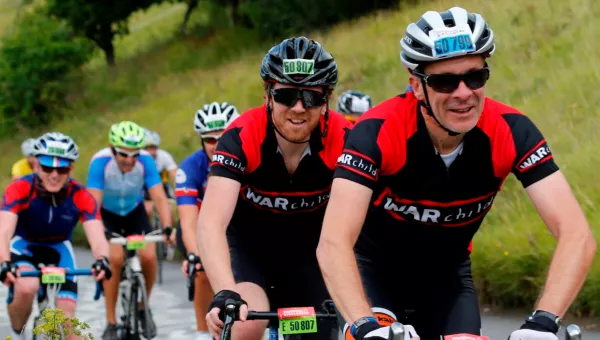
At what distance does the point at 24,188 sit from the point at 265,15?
31621 millimetres

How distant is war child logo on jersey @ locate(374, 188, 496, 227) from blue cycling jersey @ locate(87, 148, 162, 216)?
649 cm

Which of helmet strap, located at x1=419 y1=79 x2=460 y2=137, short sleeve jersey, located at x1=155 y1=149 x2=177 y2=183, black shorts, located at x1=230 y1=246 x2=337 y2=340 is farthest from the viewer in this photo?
short sleeve jersey, located at x1=155 y1=149 x2=177 y2=183

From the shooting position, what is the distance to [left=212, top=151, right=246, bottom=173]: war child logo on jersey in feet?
18.4

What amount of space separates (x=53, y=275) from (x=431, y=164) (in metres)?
4.61

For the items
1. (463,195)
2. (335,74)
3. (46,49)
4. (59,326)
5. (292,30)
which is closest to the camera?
(463,195)

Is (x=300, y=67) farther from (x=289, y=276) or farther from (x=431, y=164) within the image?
(x=431, y=164)

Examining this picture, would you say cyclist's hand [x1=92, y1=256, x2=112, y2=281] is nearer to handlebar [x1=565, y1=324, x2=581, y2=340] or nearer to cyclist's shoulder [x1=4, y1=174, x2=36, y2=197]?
cyclist's shoulder [x1=4, y1=174, x2=36, y2=197]

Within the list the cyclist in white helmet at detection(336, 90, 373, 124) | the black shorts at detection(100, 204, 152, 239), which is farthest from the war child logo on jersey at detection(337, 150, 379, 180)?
the black shorts at detection(100, 204, 152, 239)

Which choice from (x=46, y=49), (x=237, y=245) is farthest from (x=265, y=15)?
(x=237, y=245)

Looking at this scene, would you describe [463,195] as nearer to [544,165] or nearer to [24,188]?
[544,165]

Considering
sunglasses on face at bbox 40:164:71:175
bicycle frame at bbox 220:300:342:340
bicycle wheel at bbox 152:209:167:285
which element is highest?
sunglasses on face at bbox 40:164:71:175

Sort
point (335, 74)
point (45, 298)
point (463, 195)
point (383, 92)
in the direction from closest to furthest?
point (463, 195)
point (335, 74)
point (45, 298)
point (383, 92)

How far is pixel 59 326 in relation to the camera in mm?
5410

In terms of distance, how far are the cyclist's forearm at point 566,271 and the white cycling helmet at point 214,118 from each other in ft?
16.2
